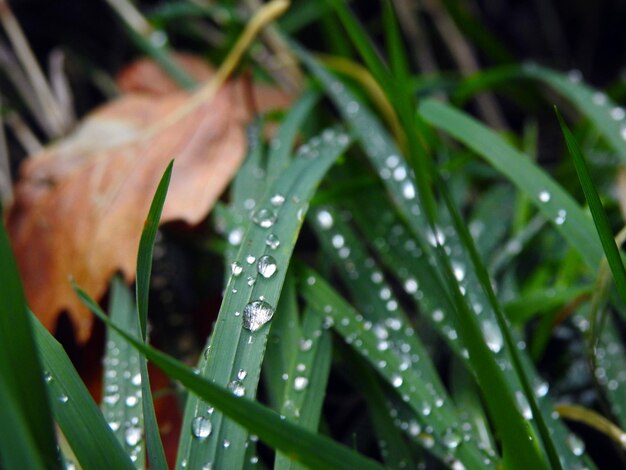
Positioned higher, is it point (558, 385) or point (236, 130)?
point (236, 130)

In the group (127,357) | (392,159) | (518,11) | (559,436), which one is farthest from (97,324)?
(518,11)

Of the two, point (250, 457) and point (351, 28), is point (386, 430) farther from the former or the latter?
point (351, 28)

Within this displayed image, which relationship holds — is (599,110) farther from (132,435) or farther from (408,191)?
(132,435)

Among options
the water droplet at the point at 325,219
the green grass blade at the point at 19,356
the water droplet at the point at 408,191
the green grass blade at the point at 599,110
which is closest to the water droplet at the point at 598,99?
the green grass blade at the point at 599,110

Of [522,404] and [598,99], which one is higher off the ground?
[598,99]

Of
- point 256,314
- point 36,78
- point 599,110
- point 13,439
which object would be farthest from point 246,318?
point 36,78

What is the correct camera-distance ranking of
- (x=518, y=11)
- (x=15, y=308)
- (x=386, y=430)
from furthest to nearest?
1. (x=518, y=11)
2. (x=386, y=430)
3. (x=15, y=308)
